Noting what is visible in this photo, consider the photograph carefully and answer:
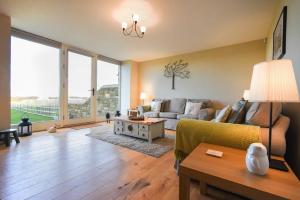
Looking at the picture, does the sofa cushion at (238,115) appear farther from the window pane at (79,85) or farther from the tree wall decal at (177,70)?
the window pane at (79,85)

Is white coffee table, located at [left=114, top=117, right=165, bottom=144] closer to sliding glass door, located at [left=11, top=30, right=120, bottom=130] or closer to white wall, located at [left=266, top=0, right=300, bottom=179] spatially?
sliding glass door, located at [left=11, top=30, right=120, bottom=130]

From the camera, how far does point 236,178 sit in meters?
0.85

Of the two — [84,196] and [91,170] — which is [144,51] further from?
[84,196]

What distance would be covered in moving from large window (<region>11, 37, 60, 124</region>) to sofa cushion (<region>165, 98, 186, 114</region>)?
10.8 feet

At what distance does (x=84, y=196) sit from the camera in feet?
4.69

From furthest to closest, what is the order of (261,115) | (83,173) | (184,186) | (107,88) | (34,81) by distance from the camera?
(107,88) < (34,81) < (83,173) < (261,115) < (184,186)

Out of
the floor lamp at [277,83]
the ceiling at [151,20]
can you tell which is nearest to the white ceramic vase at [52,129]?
the ceiling at [151,20]

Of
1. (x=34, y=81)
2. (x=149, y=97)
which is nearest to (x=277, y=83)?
(x=34, y=81)

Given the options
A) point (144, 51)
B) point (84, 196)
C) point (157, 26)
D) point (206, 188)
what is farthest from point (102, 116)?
point (206, 188)

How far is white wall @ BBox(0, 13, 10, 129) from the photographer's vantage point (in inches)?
111

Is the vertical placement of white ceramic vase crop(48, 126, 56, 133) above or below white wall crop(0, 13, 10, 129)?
below

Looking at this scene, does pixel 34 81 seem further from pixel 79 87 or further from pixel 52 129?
pixel 52 129

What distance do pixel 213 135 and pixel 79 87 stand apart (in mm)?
4334

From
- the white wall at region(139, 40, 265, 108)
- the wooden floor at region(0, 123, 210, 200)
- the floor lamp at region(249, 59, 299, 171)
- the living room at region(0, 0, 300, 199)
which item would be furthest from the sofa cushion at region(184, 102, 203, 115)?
the floor lamp at region(249, 59, 299, 171)
